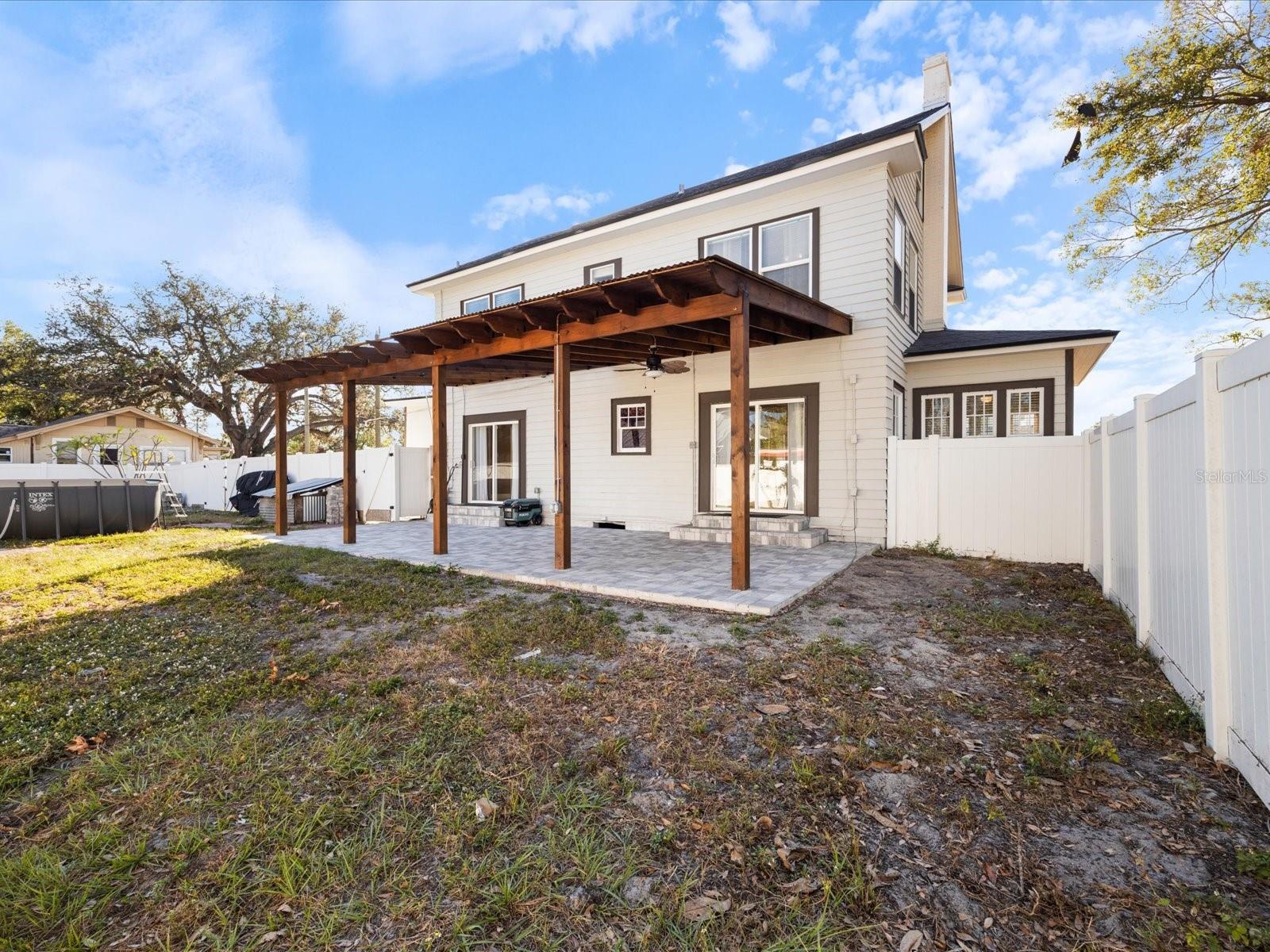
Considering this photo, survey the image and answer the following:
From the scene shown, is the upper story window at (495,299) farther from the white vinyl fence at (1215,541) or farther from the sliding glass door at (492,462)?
the white vinyl fence at (1215,541)

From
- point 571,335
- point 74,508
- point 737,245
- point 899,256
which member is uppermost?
point 737,245

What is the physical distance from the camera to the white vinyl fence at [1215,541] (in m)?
2.11

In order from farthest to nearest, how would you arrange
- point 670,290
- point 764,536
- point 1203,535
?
point 764,536, point 670,290, point 1203,535

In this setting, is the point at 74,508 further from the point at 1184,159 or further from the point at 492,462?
the point at 1184,159

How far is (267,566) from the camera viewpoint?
764 centimetres

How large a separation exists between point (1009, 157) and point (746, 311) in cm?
1125

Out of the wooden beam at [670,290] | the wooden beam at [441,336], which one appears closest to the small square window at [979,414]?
the wooden beam at [670,290]

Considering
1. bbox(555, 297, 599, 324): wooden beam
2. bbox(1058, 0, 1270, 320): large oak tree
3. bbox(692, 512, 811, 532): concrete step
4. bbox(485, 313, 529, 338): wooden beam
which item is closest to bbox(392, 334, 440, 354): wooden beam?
bbox(485, 313, 529, 338): wooden beam

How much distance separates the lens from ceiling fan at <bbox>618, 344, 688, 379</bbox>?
854 centimetres

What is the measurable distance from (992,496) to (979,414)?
3089mm

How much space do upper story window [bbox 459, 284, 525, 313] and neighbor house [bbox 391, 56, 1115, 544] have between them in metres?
0.11

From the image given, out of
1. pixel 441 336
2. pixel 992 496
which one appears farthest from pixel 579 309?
pixel 992 496

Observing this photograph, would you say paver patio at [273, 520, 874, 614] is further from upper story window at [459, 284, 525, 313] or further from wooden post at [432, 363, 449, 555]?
upper story window at [459, 284, 525, 313]

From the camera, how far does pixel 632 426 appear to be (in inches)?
434
